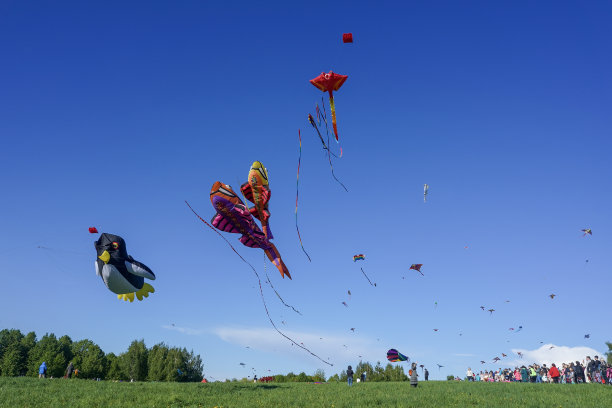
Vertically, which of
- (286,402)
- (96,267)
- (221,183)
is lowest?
(286,402)

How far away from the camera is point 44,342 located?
7750cm

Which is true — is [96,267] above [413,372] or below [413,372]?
above

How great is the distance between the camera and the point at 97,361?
7681 cm

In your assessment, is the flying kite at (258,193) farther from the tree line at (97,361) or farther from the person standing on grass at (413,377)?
the tree line at (97,361)

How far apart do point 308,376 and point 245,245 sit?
35195 mm

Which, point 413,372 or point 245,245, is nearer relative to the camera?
point 245,245

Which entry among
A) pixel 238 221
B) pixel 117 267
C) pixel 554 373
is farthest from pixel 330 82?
pixel 554 373

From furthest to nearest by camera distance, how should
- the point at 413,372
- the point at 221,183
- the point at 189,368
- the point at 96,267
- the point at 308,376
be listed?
the point at 189,368 → the point at 308,376 → the point at 413,372 → the point at 96,267 → the point at 221,183

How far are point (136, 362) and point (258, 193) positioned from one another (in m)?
69.5

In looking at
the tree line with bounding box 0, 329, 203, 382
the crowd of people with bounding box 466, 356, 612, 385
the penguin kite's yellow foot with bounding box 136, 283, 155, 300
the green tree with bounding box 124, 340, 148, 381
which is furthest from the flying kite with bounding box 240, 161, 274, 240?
the green tree with bounding box 124, 340, 148, 381

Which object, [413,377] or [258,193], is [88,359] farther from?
[258,193]

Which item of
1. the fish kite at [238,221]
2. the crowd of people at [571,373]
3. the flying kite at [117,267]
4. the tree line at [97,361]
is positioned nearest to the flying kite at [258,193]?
the fish kite at [238,221]

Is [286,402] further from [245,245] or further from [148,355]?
[148,355]

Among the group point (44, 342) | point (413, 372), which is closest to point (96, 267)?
point (413, 372)
